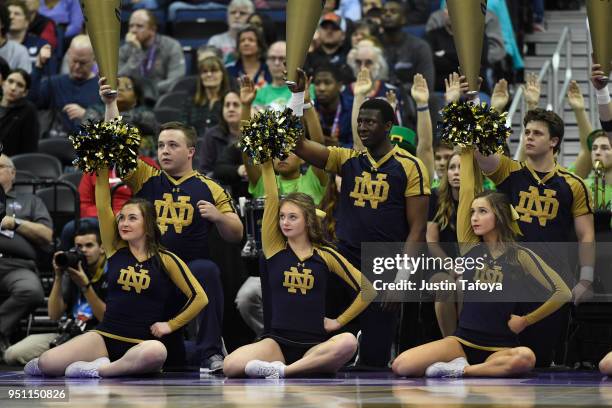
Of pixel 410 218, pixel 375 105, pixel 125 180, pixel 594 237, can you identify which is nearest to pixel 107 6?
pixel 125 180

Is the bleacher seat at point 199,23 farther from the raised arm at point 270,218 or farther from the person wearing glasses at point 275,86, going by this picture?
the raised arm at point 270,218

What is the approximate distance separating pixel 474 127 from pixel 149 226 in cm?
239

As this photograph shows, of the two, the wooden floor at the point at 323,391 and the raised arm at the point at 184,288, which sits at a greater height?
the raised arm at the point at 184,288

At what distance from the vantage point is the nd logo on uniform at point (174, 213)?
966 centimetres

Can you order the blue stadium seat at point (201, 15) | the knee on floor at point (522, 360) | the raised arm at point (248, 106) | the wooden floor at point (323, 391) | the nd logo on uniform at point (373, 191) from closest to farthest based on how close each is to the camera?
the wooden floor at point (323, 391) < the knee on floor at point (522, 360) < the nd logo on uniform at point (373, 191) < the raised arm at point (248, 106) < the blue stadium seat at point (201, 15)

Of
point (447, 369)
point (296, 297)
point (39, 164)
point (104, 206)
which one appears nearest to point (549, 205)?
point (447, 369)

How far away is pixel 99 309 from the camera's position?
10.2 metres

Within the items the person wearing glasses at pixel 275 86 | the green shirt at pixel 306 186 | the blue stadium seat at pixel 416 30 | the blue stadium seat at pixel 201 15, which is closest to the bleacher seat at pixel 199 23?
the blue stadium seat at pixel 201 15

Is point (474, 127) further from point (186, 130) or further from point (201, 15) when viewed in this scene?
point (201, 15)

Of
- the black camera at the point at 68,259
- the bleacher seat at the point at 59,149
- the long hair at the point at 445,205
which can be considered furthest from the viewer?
the bleacher seat at the point at 59,149

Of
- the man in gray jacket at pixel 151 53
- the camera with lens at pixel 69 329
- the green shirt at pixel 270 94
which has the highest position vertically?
the man in gray jacket at pixel 151 53

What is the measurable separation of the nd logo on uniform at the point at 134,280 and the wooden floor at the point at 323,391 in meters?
0.65

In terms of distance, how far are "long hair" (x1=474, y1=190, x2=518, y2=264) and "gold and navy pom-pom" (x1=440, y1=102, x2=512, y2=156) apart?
34 centimetres

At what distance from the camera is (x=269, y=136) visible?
9109 millimetres
